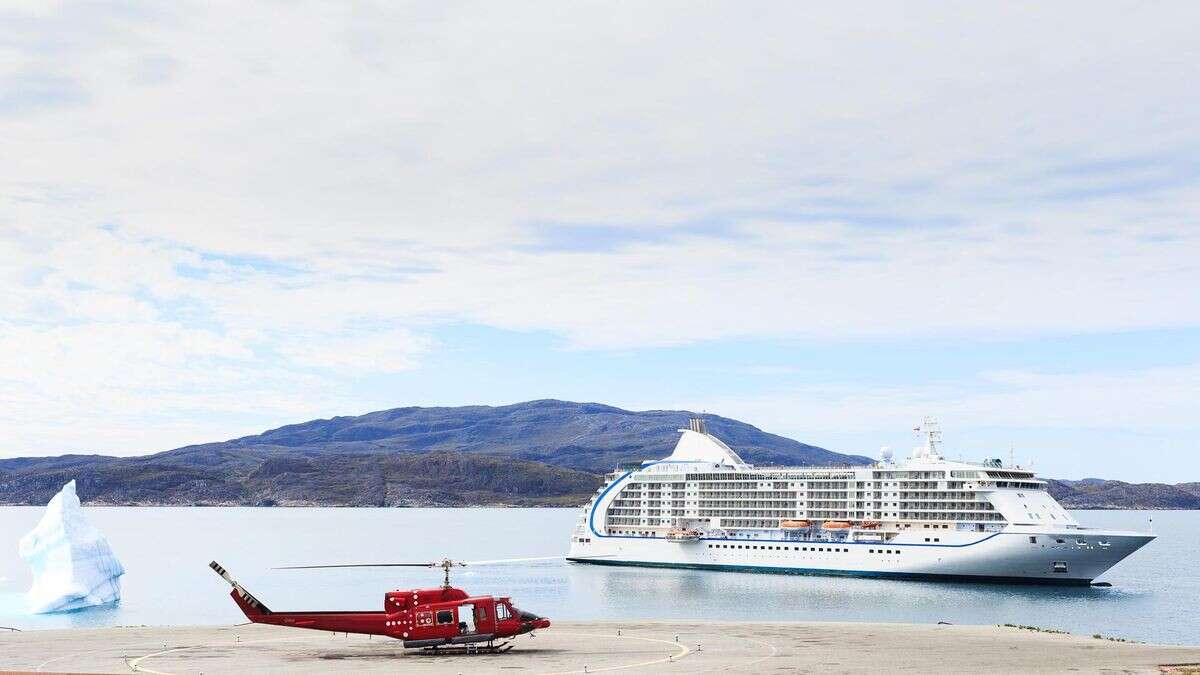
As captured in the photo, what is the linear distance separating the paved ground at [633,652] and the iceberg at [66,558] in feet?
85.5

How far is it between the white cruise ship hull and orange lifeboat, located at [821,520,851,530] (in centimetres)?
152

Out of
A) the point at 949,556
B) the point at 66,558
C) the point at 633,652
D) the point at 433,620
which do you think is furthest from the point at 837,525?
the point at 433,620

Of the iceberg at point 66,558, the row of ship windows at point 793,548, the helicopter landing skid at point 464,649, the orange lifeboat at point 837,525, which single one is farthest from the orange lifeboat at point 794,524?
the helicopter landing skid at point 464,649

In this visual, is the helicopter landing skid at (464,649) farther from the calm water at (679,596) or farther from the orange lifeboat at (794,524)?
the orange lifeboat at (794,524)

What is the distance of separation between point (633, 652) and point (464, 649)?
565cm

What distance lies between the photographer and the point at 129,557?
461ft

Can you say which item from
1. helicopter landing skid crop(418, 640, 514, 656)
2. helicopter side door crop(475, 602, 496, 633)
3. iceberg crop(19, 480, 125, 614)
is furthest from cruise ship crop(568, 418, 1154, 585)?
helicopter side door crop(475, 602, 496, 633)

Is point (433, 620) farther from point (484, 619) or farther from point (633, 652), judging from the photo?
point (633, 652)

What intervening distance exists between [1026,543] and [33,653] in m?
64.3

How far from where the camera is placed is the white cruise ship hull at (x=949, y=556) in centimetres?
8312

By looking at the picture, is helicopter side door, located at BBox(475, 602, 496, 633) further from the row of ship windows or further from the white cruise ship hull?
the row of ship windows

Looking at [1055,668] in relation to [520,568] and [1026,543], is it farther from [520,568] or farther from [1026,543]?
[520,568]

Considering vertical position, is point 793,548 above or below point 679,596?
above

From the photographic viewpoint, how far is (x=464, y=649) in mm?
40812
